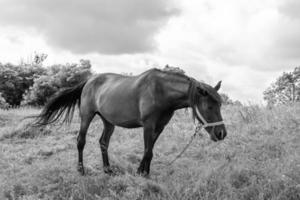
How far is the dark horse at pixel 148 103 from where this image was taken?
4.59 meters

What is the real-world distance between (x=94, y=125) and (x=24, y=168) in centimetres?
404

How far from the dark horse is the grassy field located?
21.2 inches

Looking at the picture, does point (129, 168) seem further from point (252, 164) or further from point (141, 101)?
point (252, 164)

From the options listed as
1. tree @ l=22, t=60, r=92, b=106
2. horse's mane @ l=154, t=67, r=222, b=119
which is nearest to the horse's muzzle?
horse's mane @ l=154, t=67, r=222, b=119

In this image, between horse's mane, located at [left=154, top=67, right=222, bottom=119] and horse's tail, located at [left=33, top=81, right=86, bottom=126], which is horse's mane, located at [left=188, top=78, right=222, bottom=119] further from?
horse's tail, located at [left=33, top=81, right=86, bottom=126]

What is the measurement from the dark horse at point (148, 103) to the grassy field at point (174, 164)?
0.54 m

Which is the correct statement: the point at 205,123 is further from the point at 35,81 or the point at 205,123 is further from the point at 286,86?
the point at 286,86

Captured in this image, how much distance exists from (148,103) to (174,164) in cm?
172

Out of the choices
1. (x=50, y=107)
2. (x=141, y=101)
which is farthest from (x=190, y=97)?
(x=50, y=107)

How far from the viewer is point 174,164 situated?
5918mm

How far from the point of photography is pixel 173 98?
15.5ft

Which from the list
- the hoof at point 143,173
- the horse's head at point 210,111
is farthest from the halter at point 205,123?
the hoof at point 143,173

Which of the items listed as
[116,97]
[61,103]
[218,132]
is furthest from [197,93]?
[61,103]

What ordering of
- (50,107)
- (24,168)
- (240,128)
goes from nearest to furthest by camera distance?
(24,168)
(50,107)
(240,128)
